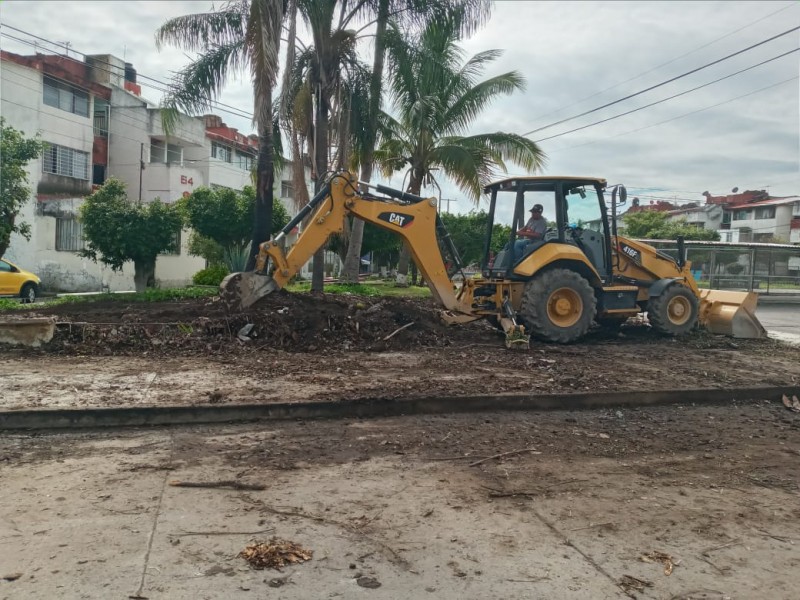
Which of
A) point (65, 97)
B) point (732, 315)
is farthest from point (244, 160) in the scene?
point (732, 315)

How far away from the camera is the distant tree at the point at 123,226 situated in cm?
2003

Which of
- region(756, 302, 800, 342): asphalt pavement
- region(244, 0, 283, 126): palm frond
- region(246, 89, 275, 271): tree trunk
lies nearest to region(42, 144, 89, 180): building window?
region(246, 89, 275, 271): tree trunk

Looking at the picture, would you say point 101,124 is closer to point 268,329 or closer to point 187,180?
point 187,180

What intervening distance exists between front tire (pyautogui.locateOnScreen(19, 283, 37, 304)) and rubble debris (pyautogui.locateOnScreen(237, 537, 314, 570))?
20428mm

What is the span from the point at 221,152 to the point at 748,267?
107ft

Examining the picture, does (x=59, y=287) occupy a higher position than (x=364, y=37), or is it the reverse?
(x=364, y=37)

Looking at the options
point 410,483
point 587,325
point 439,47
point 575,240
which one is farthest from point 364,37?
point 410,483

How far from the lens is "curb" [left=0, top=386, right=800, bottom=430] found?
598cm

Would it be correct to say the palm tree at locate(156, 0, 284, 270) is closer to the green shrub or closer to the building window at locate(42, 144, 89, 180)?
the green shrub

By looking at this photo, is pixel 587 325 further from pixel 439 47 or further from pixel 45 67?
pixel 45 67

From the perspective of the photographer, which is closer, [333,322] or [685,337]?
[333,322]

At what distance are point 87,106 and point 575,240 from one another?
30.5m

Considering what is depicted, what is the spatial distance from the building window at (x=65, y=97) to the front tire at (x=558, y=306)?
2891cm

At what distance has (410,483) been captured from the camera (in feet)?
15.5
